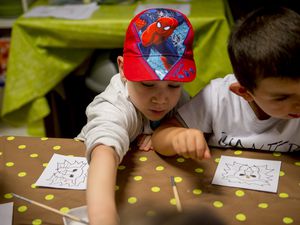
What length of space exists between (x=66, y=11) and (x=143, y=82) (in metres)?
1.20

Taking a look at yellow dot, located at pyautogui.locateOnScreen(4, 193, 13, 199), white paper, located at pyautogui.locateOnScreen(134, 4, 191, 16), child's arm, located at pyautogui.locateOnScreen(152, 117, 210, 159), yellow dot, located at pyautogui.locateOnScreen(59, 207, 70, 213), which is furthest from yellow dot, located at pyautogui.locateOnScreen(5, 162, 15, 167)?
white paper, located at pyautogui.locateOnScreen(134, 4, 191, 16)

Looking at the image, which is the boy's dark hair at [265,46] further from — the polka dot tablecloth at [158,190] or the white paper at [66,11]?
the white paper at [66,11]

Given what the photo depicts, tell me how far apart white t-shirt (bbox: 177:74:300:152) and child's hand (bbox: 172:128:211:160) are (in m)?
0.14

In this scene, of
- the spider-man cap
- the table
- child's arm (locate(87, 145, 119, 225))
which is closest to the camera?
child's arm (locate(87, 145, 119, 225))

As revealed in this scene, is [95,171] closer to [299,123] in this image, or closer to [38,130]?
[299,123]

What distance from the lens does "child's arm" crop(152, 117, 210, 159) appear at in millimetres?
897

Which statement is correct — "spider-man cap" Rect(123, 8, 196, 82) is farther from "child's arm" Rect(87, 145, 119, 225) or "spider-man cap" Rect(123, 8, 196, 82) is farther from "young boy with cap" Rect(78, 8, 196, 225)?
"child's arm" Rect(87, 145, 119, 225)

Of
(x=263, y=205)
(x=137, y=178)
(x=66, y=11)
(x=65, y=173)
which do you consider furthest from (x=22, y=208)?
(x=66, y=11)

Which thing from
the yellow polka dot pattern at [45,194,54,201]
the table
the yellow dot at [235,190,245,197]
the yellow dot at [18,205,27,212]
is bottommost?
the table

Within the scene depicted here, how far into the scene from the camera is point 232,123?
3.52 ft

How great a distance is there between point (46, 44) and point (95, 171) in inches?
49.2

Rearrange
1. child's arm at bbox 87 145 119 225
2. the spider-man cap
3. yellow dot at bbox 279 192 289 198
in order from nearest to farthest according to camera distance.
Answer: child's arm at bbox 87 145 119 225, yellow dot at bbox 279 192 289 198, the spider-man cap

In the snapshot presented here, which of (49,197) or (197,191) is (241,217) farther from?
(49,197)

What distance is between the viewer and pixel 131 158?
1.02 metres
